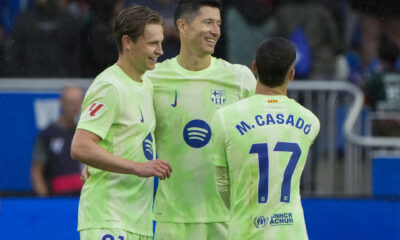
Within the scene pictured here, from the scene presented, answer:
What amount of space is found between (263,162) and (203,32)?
1.23 m

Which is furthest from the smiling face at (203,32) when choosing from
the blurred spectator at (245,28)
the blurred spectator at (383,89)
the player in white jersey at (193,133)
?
the blurred spectator at (383,89)

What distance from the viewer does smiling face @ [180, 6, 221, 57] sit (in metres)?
5.89

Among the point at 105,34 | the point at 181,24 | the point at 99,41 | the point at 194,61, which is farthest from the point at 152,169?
the point at 105,34

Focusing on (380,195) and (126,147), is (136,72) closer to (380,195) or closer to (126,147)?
(126,147)

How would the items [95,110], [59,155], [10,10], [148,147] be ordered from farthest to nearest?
[10,10]
[59,155]
[148,147]
[95,110]

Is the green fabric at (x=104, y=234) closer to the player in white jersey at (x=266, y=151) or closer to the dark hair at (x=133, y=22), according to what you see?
the player in white jersey at (x=266, y=151)

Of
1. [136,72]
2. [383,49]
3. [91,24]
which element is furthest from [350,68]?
[136,72]

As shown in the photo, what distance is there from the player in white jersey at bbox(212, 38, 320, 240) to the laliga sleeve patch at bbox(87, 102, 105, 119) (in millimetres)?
648

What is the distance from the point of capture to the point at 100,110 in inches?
206

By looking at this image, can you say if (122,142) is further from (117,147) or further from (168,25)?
(168,25)

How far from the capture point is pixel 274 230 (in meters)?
5.00

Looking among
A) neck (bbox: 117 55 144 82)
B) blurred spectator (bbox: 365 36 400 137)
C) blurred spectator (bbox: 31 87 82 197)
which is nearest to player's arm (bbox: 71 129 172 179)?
neck (bbox: 117 55 144 82)

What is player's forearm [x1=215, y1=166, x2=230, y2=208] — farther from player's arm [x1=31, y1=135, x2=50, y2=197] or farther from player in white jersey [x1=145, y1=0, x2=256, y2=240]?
player's arm [x1=31, y1=135, x2=50, y2=197]

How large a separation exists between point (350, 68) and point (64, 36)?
3.62 m
